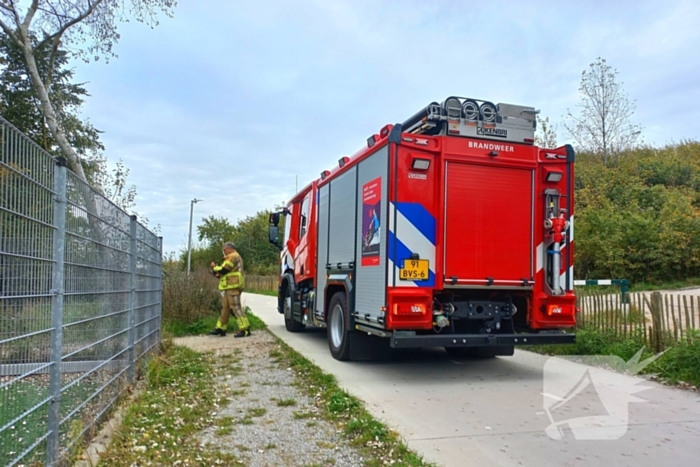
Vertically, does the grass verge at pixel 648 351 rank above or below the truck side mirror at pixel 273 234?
below

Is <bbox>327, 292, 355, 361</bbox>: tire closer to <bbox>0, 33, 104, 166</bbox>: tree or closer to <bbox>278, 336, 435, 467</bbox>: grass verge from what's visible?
<bbox>278, 336, 435, 467</bbox>: grass verge

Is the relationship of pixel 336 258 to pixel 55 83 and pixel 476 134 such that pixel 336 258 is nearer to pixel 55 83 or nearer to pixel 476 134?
pixel 476 134

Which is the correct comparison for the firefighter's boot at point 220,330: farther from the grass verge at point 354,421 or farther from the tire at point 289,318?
the grass verge at point 354,421

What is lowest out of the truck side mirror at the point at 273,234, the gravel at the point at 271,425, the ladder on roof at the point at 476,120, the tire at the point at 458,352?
the gravel at the point at 271,425

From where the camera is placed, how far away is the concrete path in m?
4.45

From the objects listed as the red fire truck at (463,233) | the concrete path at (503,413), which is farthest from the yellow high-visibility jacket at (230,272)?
the red fire truck at (463,233)

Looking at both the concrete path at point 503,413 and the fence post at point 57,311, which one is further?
the concrete path at point 503,413

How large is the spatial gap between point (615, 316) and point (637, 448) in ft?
16.1

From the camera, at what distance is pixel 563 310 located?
7414 mm

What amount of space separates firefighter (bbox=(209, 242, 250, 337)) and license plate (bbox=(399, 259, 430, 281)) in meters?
5.35

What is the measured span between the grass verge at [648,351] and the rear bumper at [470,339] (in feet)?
4.24

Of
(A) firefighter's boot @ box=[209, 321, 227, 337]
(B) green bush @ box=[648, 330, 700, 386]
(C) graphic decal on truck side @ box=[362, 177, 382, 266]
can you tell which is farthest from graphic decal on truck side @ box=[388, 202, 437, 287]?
(A) firefighter's boot @ box=[209, 321, 227, 337]

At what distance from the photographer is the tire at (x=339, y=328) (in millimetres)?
8281

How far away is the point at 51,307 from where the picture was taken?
3.67 m
